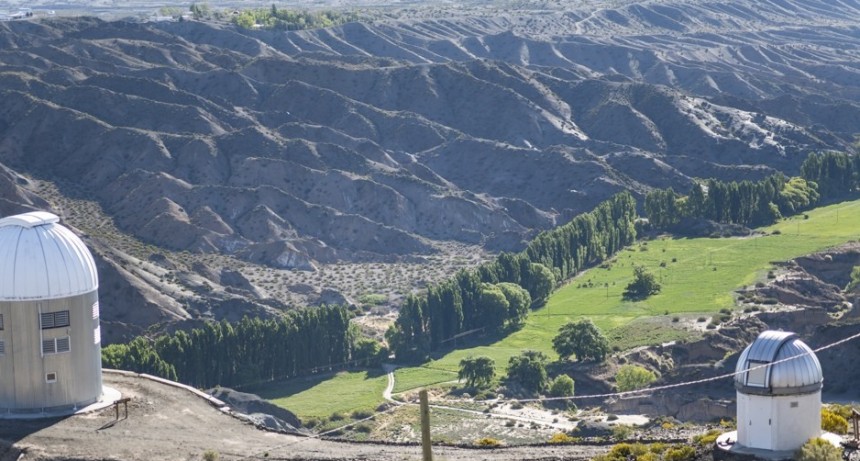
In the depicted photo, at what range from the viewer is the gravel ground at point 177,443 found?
189 ft

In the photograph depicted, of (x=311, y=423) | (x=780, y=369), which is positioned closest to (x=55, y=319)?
(x=780, y=369)

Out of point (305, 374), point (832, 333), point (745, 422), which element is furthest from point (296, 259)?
point (745, 422)

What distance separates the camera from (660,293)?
132000 millimetres

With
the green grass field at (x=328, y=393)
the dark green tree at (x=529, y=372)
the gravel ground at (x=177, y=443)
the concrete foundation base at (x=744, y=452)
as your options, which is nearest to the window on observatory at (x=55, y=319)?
the gravel ground at (x=177, y=443)

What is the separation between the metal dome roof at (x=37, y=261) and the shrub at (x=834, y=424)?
24715mm

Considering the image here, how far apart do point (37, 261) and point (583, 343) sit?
176 feet

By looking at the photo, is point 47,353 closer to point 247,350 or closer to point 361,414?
point 361,414

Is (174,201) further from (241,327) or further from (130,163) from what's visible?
(241,327)

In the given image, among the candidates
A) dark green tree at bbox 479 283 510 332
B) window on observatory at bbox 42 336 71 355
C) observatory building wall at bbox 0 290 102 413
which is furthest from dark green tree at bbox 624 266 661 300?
window on observatory at bbox 42 336 71 355

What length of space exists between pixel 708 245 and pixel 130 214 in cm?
5035

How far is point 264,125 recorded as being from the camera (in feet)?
637

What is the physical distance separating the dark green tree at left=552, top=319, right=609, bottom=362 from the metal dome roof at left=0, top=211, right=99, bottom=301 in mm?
52053

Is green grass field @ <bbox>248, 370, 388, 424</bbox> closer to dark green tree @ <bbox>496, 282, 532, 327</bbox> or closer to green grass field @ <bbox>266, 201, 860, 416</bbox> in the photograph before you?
green grass field @ <bbox>266, 201, 860, 416</bbox>

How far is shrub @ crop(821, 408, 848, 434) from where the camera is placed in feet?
184
